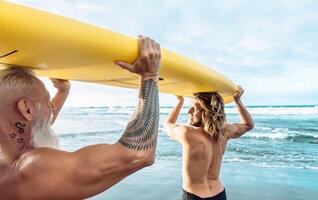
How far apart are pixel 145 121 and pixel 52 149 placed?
42cm

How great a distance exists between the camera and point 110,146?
1.52m

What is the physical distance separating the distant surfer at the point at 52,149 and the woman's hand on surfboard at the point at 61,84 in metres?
0.74

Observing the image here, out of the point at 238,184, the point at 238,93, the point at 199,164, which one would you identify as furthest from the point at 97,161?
the point at 238,184

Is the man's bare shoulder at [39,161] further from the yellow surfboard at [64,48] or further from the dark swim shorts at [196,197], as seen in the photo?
the dark swim shorts at [196,197]

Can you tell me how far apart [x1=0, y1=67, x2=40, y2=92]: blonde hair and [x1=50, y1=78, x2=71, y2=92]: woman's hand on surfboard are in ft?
2.30

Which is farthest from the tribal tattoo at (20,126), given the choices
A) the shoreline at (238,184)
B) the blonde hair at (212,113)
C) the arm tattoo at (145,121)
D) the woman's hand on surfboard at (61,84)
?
the shoreline at (238,184)

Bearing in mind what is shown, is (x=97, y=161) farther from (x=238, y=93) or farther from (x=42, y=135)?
(x=238, y=93)

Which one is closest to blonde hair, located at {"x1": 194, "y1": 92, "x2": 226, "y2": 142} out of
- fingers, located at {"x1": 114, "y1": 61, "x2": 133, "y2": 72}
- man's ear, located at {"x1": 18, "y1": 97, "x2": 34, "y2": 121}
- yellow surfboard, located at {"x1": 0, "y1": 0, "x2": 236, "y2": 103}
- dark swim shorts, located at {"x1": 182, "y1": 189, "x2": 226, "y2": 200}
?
dark swim shorts, located at {"x1": 182, "y1": 189, "x2": 226, "y2": 200}

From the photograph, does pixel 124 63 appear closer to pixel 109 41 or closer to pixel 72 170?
pixel 109 41

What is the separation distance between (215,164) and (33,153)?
2.85m

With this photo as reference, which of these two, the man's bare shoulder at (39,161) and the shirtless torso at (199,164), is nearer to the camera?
the man's bare shoulder at (39,161)

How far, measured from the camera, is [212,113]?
3.89 meters

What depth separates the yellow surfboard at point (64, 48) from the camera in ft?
4.47

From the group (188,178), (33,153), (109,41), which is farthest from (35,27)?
(188,178)
